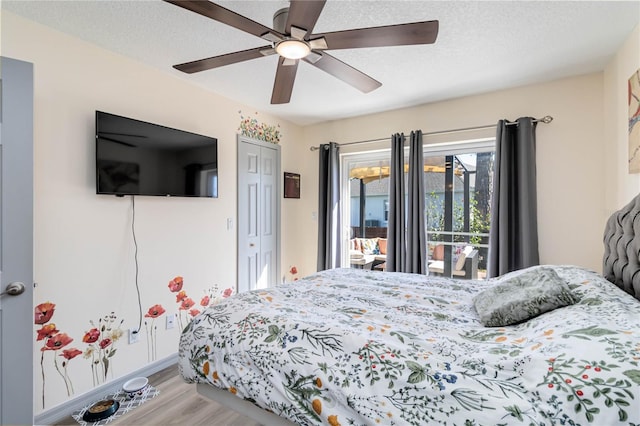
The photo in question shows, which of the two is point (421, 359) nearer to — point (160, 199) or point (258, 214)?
point (160, 199)

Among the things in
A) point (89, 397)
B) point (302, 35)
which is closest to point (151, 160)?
point (302, 35)

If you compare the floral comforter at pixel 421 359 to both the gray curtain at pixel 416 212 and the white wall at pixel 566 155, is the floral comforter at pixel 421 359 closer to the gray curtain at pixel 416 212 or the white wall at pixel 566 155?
the white wall at pixel 566 155

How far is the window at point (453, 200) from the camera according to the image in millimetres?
3172

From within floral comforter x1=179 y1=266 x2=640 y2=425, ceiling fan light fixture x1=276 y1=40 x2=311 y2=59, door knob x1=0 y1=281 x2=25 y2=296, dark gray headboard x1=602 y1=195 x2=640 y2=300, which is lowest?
floral comforter x1=179 y1=266 x2=640 y2=425

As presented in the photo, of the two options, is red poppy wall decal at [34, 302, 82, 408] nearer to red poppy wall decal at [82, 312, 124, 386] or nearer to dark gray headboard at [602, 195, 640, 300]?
red poppy wall decal at [82, 312, 124, 386]

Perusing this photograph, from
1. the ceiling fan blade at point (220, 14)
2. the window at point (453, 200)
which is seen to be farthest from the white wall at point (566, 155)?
the ceiling fan blade at point (220, 14)

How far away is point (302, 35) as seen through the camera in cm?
146

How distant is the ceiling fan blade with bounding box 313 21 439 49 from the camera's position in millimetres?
1376

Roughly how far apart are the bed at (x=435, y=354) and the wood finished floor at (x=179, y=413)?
0.53 metres

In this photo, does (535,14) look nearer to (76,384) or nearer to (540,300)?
(540,300)

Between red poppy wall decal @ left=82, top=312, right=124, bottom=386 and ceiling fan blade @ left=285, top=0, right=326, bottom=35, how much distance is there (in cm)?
242

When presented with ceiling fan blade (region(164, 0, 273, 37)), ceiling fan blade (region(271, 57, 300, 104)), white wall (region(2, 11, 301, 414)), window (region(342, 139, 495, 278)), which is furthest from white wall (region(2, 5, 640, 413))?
ceiling fan blade (region(164, 0, 273, 37))

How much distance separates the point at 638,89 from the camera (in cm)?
190

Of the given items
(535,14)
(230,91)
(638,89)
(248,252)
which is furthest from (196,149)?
(638,89)
